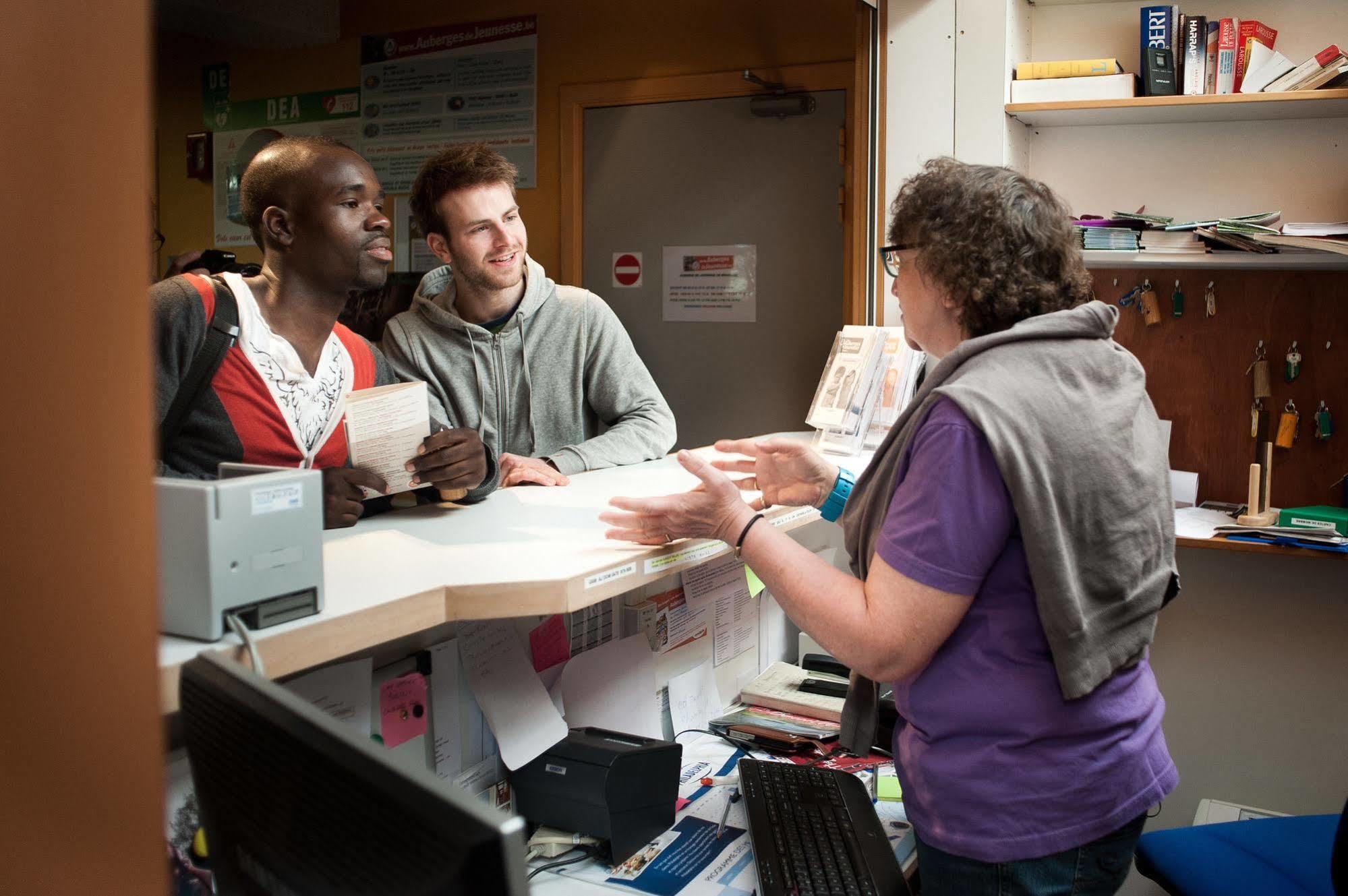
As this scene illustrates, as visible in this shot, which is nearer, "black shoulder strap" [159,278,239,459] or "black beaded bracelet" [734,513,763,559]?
"black beaded bracelet" [734,513,763,559]

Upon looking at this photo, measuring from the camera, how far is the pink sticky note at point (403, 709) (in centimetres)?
145

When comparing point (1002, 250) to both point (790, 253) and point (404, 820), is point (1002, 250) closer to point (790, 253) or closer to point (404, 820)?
point (404, 820)

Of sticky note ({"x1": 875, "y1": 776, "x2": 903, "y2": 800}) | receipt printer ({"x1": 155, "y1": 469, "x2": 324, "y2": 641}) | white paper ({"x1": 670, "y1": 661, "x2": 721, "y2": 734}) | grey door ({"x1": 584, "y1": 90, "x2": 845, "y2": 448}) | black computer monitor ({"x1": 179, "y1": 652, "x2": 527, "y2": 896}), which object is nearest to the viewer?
black computer monitor ({"x1": 179, "y1": 652, "x2": 527, "y2": 896})

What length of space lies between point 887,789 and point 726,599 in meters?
0.51

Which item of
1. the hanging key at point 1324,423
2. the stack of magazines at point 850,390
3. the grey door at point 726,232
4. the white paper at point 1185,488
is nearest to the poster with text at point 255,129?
the grey door at point 726,232

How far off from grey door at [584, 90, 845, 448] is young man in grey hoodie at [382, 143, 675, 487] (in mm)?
1132

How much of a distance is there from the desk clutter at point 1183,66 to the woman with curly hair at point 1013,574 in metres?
1.64

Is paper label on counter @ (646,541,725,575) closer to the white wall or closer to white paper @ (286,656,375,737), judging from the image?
white paper @ (286,656,375,737)

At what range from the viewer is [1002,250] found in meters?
1.31

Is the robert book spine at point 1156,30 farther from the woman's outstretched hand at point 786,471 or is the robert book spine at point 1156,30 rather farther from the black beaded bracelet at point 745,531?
the black beaded bracelet at point 745,531

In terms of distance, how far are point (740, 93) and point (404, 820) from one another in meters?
3.63

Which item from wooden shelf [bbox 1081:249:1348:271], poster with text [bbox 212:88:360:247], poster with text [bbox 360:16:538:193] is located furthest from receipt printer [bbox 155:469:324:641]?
poster with text [bbox 212:88:360:247]

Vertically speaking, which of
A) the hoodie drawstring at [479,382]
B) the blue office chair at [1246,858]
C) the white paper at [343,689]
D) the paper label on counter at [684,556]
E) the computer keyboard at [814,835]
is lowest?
the blue office chair at [1246,858]

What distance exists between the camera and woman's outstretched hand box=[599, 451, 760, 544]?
143 centimetres
